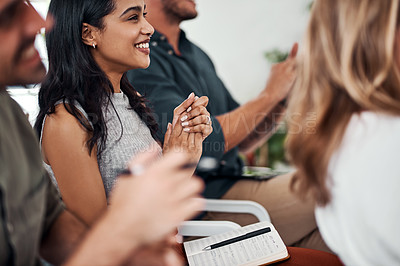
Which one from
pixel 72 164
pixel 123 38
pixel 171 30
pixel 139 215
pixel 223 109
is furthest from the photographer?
pixel 223 109

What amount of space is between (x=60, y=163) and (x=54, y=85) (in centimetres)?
19

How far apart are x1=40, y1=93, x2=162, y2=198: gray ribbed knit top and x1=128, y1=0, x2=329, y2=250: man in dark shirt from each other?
85 millimetres

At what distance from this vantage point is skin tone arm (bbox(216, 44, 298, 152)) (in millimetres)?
1480

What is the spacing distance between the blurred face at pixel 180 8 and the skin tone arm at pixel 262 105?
39 cm

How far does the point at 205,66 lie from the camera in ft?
4.95

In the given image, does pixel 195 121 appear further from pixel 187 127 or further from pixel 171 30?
pixel 171 30

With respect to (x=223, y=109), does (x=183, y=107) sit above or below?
above

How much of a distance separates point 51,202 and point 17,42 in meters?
0.26

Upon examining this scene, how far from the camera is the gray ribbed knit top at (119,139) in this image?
3.01ft

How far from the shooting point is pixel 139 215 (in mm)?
458

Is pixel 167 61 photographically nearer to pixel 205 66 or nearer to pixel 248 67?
pixel 205 66

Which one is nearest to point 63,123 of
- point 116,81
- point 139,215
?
point 116,81

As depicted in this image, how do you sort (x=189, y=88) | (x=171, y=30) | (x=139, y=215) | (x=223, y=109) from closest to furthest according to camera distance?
(x=139, y=215)
(x=189, y=88)
(x=171, y=30)
(x=223, y=109)

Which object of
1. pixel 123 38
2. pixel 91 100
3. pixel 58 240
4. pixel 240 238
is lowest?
pixel 240 238
